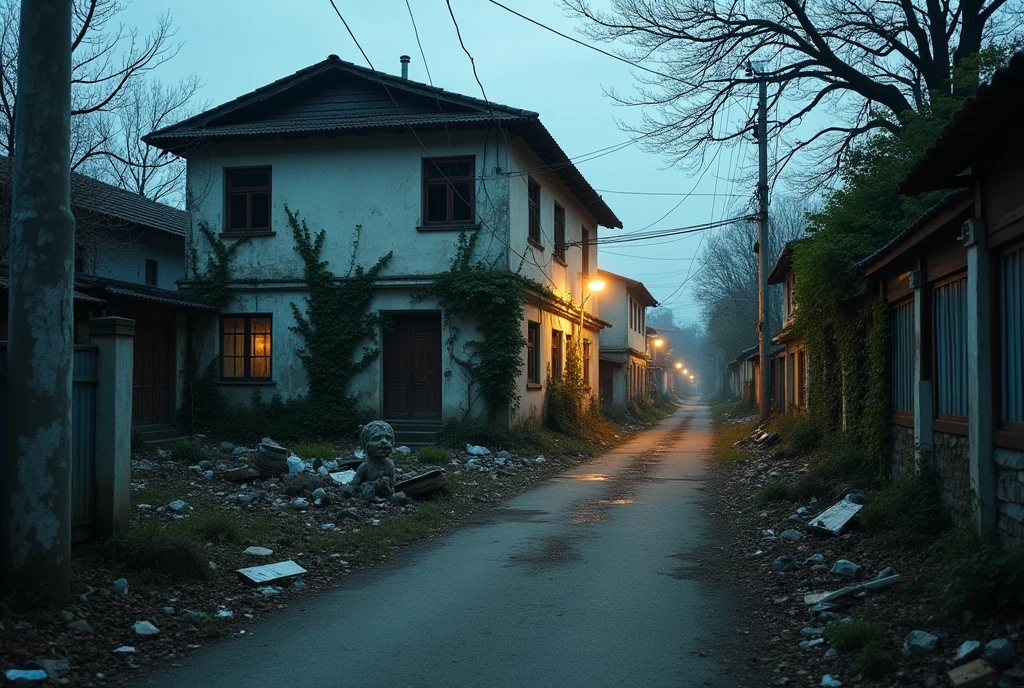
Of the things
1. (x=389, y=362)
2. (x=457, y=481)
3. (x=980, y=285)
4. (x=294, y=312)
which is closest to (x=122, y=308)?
(x=294, y=312)

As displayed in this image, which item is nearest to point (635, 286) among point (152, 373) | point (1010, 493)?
point (152, 373)

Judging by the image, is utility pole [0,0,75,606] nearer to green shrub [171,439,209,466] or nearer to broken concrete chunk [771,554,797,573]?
broken concrete chunk [771,554,797,573]

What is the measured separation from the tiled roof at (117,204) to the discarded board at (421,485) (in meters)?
10.2

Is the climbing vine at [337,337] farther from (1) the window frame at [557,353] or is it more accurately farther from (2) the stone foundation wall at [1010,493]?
(2) the stone foundation wall at [1010,493]

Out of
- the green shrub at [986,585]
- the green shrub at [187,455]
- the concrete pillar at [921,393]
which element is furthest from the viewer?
the green shrub at [187,455]

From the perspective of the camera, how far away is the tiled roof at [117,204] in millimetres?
18730

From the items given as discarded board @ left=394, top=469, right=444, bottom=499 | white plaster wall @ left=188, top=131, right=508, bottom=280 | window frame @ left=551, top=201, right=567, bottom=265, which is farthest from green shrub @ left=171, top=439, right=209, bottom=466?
window frame @ left=551, top=201, right=567, bottom=265

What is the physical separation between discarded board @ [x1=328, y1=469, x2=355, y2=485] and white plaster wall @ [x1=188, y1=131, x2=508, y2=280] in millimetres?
6967

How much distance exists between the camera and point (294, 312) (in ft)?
66.7

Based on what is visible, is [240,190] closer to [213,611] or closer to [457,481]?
[457,481]

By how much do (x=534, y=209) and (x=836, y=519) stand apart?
1411cm

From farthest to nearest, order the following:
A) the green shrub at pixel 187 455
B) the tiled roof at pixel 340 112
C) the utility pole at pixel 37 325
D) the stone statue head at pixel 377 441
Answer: the tiled roof at pixel 340 112 < the green shrub at pixel 187 455 < the stone statue head at pixel 377 441 < the utility pole at pixel 37 325

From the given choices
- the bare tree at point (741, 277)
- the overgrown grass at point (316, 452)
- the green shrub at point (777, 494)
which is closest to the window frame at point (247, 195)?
the overgrown grass at point (316, 452)

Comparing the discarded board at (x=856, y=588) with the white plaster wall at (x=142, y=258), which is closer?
the discarded board at (x=856, y=588)
